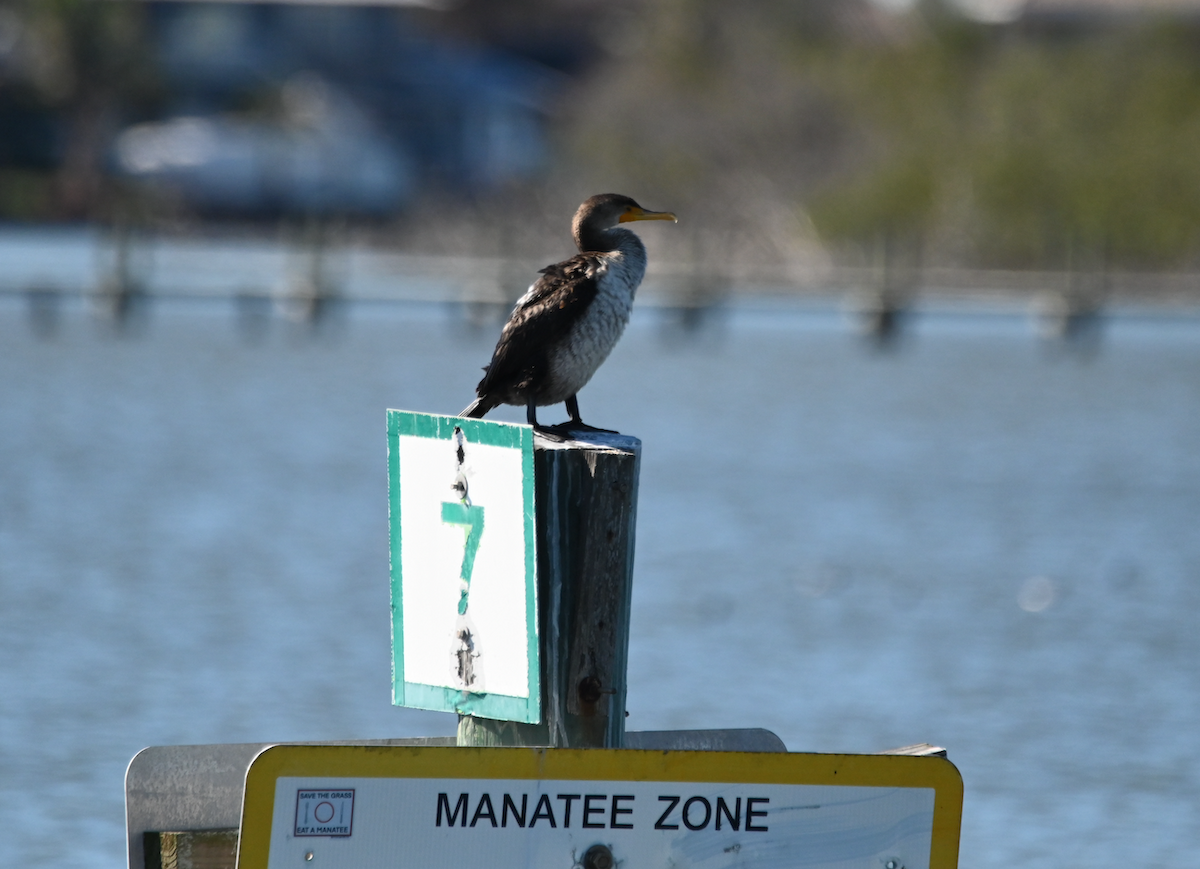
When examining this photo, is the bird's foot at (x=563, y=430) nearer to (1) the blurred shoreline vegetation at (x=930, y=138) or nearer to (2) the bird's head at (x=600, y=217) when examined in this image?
(2) the bird's head at (x=600, y=217)

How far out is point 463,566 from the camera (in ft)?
8.99

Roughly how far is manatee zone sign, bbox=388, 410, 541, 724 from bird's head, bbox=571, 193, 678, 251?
44.4 inches

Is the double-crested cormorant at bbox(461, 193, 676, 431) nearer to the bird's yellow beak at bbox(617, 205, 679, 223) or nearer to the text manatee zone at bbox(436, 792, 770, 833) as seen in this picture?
the bird's yellow beak at bbox(617, 205, 679, 223)

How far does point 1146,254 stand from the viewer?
1677 inches

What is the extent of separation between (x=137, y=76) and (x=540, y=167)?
43.3ft

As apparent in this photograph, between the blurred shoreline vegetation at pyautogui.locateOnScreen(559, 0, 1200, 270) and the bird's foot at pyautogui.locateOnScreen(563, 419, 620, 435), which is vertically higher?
the blurred shoreline vegetation at pyautogui.locateOnScreen(559, 0, 1200, 270)

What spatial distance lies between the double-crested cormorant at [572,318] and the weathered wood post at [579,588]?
1021 mm

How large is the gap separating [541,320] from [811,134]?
50.2 metres

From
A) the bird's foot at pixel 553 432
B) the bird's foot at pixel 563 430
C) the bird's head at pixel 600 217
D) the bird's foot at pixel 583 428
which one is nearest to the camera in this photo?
the bird's foot at pixel 553 432

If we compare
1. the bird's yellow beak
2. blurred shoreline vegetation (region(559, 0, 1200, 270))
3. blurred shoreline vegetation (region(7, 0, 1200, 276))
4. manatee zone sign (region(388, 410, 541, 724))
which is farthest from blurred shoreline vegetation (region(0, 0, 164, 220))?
manatee zone sign (region(388, 410, 541, 724))

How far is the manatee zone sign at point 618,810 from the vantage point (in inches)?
93.7

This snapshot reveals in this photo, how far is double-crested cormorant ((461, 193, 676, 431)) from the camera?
3777 millimetres

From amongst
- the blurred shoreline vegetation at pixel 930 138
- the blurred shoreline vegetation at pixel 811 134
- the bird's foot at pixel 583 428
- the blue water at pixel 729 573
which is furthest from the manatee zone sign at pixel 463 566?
the blurred shoreline vegetation at pixel 930 138

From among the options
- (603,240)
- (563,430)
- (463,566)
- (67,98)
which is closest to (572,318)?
(603,240)
